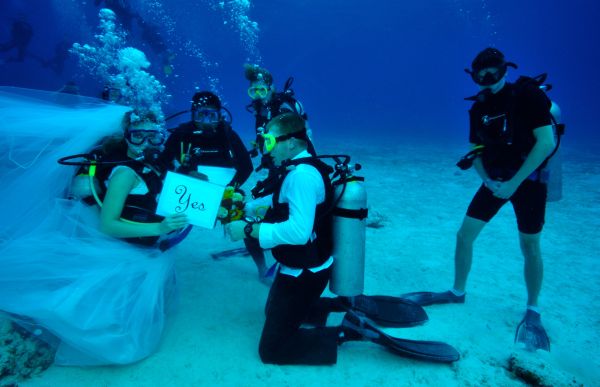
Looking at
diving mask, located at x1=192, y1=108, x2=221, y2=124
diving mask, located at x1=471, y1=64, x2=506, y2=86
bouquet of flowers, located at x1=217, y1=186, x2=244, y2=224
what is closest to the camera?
bouquet of flowers, located at x1=217, y1=186, x2=244, y2=224

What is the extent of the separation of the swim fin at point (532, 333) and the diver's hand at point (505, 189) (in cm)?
140

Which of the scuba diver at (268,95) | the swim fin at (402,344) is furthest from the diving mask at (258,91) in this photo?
the swim fin at (402,344)

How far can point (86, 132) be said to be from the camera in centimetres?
322

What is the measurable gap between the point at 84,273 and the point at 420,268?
4.44 meters

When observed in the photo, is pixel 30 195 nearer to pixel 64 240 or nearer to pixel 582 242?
pixel 64 240

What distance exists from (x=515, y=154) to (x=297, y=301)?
108 inches

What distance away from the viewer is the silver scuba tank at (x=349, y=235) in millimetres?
2963

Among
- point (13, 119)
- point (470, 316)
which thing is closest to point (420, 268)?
point (470, 316)

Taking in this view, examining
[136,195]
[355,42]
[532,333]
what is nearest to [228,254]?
[136,195]

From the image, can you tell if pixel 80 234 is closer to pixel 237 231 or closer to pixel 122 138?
pixel 122 138

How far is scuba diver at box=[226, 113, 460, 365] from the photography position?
268cm

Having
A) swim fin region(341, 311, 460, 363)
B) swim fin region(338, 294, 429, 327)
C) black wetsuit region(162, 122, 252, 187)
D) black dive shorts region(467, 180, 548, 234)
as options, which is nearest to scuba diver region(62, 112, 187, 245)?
black wetsuit region(162, 122, 252, 187)

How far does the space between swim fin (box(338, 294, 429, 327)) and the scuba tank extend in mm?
426

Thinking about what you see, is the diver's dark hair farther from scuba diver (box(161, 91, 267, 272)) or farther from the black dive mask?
the black dive mask
